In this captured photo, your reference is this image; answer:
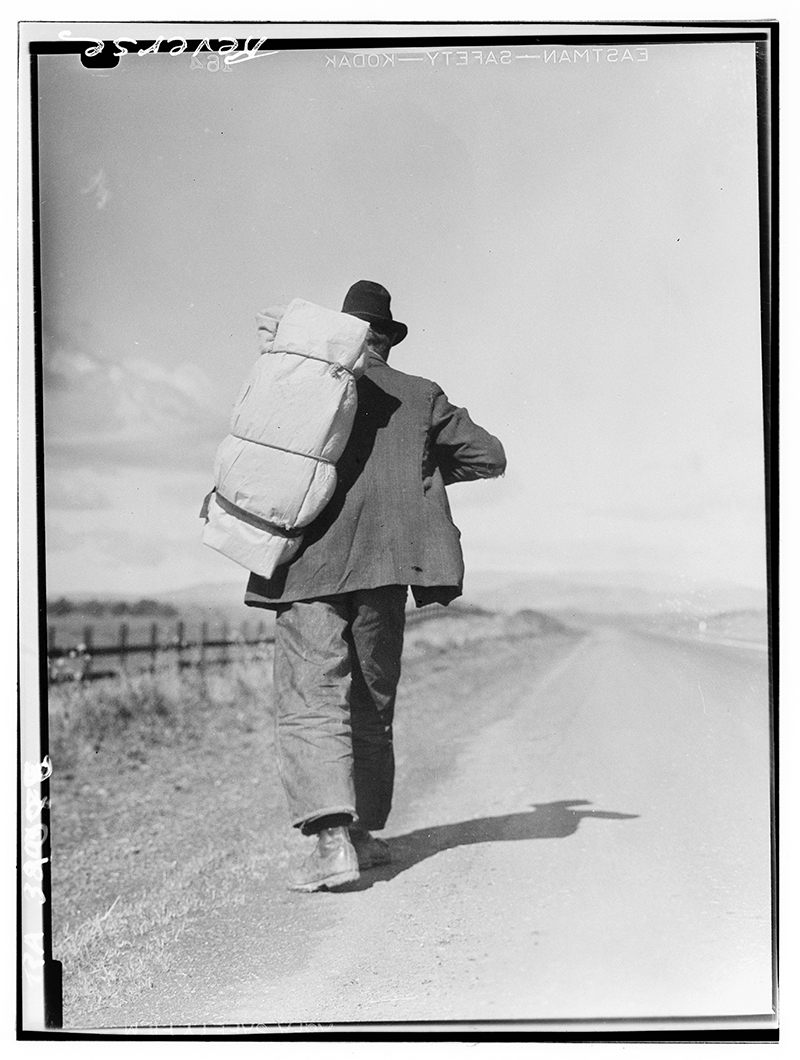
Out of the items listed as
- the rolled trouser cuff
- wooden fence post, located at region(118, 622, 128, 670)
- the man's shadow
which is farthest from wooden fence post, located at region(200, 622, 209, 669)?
the man's shadow

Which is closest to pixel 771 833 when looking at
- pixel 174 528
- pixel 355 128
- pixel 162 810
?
pixel 162 810

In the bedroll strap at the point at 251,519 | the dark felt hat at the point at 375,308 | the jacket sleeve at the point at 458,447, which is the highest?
the dark felt hat at the point at 375,308

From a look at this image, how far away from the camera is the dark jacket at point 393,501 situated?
3783mm

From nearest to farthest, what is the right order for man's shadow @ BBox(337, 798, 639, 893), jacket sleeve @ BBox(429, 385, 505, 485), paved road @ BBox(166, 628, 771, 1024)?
paved road @ BBox(166, 628, 771, 1024) < man's shadow @ BBox(337, 798, 639, 893) < jacket sleeve @ BBox(429, 385, 505, 485)

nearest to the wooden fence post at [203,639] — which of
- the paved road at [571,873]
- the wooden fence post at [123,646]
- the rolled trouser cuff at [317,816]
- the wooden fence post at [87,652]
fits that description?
the wooden fence post at [123,646]

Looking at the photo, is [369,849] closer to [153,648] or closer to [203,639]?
[203,639]

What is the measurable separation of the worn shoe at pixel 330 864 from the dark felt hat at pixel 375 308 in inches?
71.2

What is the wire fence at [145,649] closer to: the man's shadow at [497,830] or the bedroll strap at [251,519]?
the bedroll strap at [251,519]

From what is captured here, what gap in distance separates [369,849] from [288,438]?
1503mm

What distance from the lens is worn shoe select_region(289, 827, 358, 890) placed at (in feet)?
12.2

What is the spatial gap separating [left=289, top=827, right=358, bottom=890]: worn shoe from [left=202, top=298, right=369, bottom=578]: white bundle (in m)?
0.96

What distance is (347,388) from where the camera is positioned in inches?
147

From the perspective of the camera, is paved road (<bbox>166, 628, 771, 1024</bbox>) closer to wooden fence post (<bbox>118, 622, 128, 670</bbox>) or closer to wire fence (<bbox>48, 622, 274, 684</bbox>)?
wire fence (<bbox>48, 622, 274, 684</bbox>)

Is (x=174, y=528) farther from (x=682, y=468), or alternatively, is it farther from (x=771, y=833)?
(x=771, y=833)
